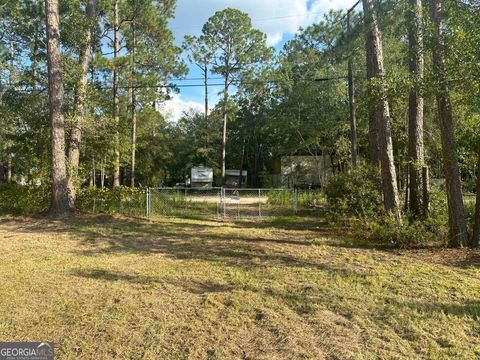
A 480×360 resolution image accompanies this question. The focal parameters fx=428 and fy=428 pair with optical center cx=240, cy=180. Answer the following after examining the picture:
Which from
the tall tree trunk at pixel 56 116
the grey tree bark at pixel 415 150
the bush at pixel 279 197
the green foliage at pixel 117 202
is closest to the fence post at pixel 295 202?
the bush at pixel 279 197

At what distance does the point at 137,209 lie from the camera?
583 inches

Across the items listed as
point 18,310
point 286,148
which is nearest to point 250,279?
point 18,310

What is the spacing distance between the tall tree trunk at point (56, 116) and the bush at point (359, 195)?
8515 millimetres

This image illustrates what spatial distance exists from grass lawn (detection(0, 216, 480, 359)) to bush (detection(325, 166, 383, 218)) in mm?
3359

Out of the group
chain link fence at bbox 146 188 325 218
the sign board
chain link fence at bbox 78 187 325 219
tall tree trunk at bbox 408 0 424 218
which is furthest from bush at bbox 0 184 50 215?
the sign board

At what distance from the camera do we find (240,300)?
510cm

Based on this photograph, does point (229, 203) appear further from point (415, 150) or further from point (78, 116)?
point (415, 150)

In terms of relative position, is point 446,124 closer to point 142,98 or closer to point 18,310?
point 18,310

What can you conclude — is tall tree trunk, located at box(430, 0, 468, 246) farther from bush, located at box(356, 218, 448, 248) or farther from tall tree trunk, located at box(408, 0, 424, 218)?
tall tree trunk, located at box(408, 0, 424, 218)

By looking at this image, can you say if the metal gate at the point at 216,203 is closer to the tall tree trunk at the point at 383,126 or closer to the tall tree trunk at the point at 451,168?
the tall tree trunk at the point at 383,126

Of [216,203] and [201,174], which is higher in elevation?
[201,174]

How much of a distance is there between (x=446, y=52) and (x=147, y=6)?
654 inches

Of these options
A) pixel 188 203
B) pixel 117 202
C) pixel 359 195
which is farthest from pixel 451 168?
pixel 188 203

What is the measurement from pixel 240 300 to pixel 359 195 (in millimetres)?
8072
